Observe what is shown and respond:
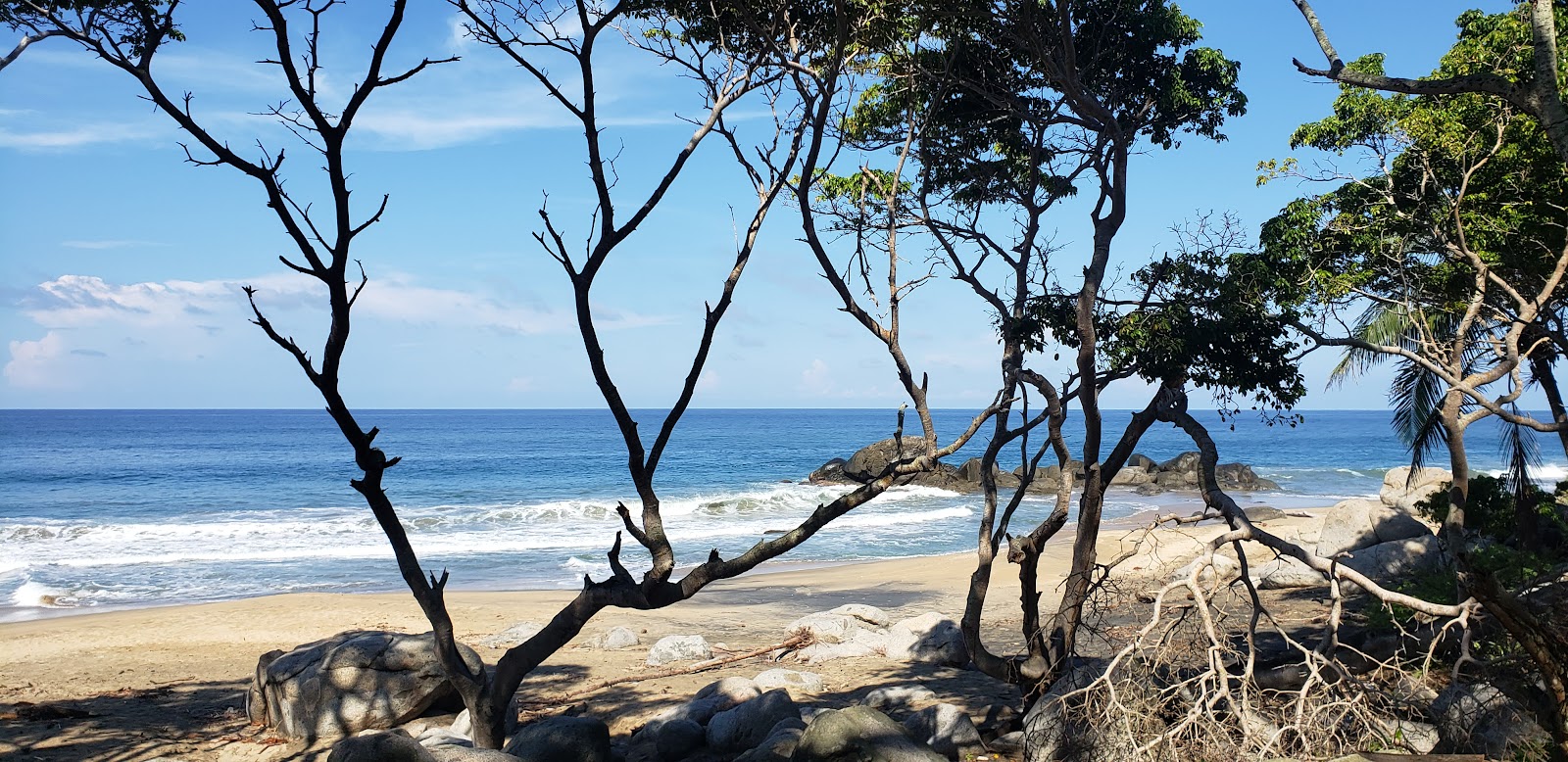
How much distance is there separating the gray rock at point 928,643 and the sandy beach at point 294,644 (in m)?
0.27

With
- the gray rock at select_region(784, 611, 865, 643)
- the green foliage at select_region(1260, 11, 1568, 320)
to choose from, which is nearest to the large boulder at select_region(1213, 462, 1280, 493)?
the green foliage at select_region(1260, 11, 1568, 320)

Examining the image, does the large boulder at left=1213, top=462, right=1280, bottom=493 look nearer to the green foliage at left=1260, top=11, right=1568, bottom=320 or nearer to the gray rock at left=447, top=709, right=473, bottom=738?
the green foliage at left=1260, top=11, right=1568, bottom=320

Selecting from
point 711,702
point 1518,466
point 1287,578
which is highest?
point 1518,466

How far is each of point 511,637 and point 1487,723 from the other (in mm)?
9565

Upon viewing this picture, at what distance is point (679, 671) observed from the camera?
1040 centimetres

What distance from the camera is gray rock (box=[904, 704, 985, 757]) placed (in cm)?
709

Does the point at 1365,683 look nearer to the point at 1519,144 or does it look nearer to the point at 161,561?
the point at 1519,144

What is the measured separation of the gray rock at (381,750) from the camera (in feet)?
17.6

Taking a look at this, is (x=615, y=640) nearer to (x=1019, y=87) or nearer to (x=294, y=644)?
(x=294, y=644)

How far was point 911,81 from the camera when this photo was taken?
323 inches

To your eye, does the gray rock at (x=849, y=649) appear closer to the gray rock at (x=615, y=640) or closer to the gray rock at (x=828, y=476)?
the gray rock at (x=615, y=640)

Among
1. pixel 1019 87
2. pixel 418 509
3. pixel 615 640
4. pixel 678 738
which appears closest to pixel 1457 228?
pixel 1019 87

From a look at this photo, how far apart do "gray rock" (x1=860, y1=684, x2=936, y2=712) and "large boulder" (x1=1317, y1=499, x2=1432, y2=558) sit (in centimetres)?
907

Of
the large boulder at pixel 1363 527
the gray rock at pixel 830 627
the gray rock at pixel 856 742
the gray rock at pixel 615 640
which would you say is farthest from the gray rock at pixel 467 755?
the large boulder at pixel 1363 527
